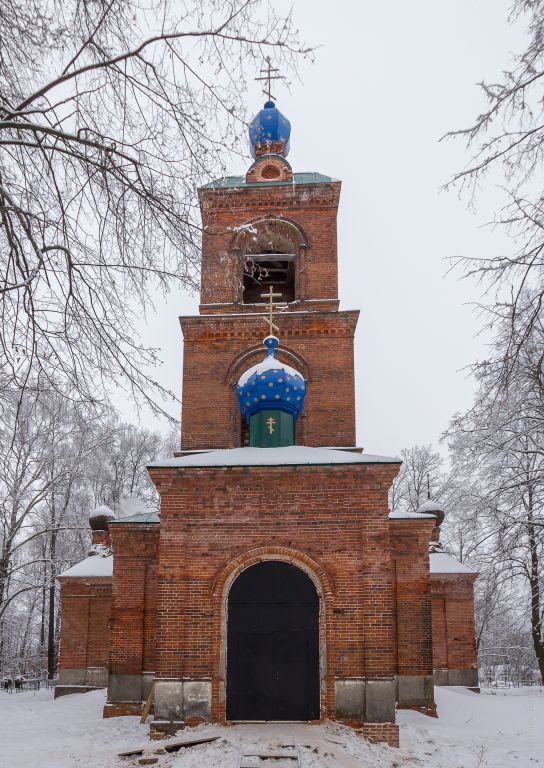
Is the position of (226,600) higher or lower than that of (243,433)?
lower

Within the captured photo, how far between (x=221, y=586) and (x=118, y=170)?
6.95 meters

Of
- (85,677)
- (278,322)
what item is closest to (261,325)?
(278,322)

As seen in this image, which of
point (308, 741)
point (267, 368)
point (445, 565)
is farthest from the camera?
point (445, 565)

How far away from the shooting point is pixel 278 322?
13.2 meters

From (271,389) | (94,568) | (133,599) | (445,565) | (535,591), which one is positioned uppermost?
(271,389)

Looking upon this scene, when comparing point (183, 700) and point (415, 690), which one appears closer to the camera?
point (183, 700)

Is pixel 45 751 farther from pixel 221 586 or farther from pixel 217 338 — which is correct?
pixel 217 338

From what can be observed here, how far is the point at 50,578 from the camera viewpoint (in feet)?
74.4

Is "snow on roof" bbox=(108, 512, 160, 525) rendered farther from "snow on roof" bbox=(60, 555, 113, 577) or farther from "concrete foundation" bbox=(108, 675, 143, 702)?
"snow on roof" bbox=(60, 555, 113, 577)

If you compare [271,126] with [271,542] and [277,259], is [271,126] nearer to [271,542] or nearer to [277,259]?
[277,259]

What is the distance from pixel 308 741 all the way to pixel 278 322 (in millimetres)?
7072

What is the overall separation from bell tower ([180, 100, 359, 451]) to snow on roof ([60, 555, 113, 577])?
5527 millimetres

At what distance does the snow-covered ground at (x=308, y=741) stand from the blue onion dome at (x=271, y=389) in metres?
4.65

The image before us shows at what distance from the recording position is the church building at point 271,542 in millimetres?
9609
